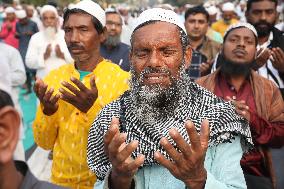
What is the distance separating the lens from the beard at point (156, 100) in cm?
235

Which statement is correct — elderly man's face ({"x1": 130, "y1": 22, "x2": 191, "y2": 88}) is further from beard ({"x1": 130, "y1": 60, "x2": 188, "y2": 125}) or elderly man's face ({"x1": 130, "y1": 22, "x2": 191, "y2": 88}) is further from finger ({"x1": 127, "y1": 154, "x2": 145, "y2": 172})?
finger ({"x1": 127, "y1": 154, "x2": 145, "y2": 172})

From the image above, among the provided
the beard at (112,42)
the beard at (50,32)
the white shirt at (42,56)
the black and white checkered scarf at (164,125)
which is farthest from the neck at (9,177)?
the beard at (50,32)

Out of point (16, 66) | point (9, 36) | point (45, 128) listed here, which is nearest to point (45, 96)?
point (45, 128)

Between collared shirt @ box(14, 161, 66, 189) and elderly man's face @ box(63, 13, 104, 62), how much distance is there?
5.68ft

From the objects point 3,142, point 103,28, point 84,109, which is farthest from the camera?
point 103,28

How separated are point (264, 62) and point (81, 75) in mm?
1921

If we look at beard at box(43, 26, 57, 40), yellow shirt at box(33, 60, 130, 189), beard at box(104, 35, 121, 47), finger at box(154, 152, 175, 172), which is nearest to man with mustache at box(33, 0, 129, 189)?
yellow shirt at box(33, 60, 130, 189)

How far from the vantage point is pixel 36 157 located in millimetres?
7195

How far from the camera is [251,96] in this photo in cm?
343

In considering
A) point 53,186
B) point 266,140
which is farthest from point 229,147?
point 53,186

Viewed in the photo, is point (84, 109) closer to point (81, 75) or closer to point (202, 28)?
point (81, 75)

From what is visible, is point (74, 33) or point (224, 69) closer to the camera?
point (74, 33)

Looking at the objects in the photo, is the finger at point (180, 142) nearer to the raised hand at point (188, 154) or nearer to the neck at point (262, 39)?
the raised hand at point (188, 154)

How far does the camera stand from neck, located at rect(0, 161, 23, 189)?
54.5 inches
